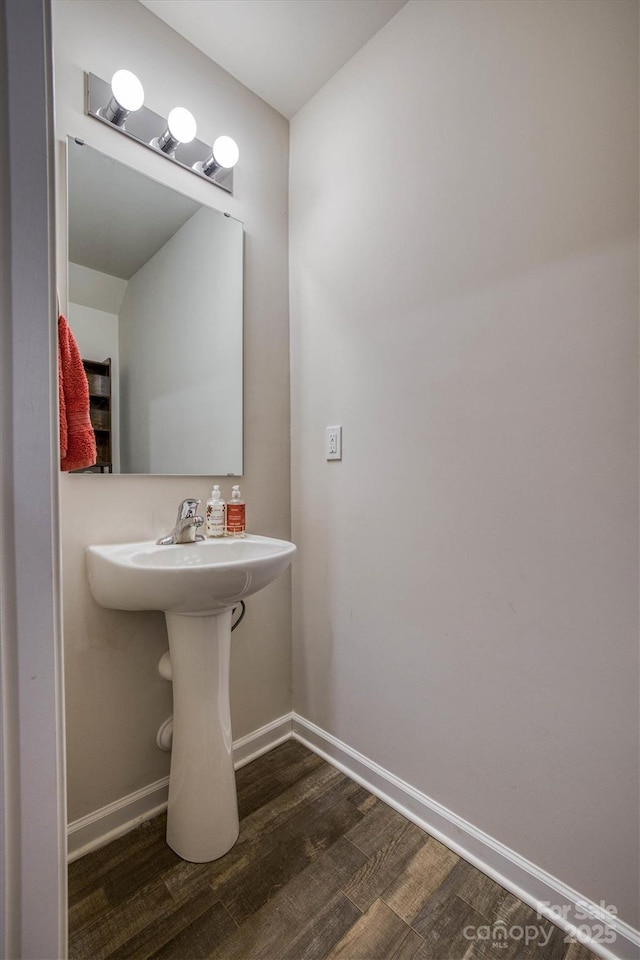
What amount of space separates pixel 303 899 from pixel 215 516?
102 centimetres

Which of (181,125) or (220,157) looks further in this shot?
(220,157)

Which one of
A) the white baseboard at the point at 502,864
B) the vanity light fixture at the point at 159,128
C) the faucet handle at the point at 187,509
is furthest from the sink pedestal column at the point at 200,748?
the vanity light fixture at the point at 159,128

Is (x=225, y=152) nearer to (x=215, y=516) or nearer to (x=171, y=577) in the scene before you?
(x=215, y=516)

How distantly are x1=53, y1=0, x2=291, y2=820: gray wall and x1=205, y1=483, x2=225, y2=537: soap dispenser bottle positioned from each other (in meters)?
0.06

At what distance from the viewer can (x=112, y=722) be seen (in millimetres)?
1257

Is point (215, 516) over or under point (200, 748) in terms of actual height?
over

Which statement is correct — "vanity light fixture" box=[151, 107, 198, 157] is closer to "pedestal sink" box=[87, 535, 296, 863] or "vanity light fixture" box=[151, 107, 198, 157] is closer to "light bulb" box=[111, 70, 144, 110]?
"light bulb" box=[111, 70, 144, 110]

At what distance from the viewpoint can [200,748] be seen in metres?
1.18

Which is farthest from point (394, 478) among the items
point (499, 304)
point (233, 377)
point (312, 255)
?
point (312, 255)

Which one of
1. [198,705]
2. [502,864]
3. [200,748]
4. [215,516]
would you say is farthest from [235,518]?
[502,864]

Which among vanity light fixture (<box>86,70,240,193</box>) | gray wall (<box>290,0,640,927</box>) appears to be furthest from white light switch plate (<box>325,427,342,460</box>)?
vanity light fixture (<box>86,70,240,193</box>)

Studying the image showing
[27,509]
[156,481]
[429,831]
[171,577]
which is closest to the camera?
[27,509]

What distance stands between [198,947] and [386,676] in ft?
2.48

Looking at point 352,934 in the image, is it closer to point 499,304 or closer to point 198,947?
point 198,947
